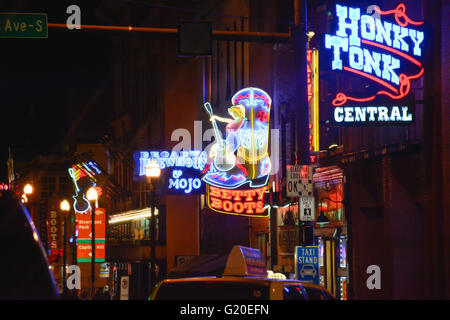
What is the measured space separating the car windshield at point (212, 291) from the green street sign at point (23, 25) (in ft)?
22.4

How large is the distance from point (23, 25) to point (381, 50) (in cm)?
805

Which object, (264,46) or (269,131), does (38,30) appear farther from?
(264,46)

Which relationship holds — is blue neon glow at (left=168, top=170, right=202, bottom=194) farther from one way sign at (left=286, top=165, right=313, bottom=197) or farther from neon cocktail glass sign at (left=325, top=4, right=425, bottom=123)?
neon cocktail glass sign at (left=325, top=4, right=425, bottom=123)

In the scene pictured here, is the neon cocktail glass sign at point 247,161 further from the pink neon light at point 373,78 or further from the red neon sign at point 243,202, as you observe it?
the pink neon light at point 373,78

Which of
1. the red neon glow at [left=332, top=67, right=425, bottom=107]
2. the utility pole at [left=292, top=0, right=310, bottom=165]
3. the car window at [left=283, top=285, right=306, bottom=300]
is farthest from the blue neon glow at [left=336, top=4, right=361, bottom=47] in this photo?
the car window at [left=283, top=285, right=306, bottom=300]

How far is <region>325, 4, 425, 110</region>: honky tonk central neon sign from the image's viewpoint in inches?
723

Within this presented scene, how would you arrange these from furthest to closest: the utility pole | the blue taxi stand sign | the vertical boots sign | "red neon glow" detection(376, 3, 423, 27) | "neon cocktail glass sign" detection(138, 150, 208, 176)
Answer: the vertical boots sign, "neon cocktail glass sign" detection(138, 150, 208, 176), "red neon glow" detection(376, 3, 423, 27), the blue taxi stand sign, the utility pole

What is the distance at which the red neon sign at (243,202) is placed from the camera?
A: 93.4 ft

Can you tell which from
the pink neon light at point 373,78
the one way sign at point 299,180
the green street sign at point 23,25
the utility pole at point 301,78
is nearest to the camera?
the green street sign at point 23,25

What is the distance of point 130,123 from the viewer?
61.6 meters

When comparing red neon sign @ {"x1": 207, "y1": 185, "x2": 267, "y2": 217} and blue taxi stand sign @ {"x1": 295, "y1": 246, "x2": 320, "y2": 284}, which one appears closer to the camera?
blue taxi stand sign @ {"x1": 295, "y1": 246, "x2": 320, "y2": 284}

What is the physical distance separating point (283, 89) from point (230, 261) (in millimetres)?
17581

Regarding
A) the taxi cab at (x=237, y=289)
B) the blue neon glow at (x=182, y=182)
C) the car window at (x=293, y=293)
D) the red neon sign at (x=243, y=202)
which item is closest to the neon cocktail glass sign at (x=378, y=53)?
the taxi cab at (x=237, y=289)

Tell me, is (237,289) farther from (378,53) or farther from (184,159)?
(184,159)
